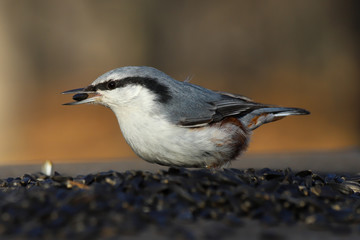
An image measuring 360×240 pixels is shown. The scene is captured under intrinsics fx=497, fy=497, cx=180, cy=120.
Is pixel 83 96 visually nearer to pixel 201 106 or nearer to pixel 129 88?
pixel 129 88

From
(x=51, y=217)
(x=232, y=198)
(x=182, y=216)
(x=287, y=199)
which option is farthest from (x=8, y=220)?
(x=287, y=199)

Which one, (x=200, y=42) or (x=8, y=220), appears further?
(x=200, y=42)

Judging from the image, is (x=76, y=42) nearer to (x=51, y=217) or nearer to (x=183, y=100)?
(x=183, y=100)

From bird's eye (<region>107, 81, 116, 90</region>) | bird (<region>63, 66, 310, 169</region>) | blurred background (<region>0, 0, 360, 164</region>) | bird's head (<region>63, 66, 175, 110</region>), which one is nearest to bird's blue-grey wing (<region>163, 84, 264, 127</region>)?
bird (<region>63, 66, 310, 169</region>)

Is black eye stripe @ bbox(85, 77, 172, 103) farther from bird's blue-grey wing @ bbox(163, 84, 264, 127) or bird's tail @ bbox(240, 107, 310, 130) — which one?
bird's tail @ bbox(240, 107, 310, 130)

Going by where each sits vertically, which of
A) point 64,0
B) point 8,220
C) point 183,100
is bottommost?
point 8,220

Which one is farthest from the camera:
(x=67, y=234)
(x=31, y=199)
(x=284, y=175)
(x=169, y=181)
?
(x=284, y=175)
